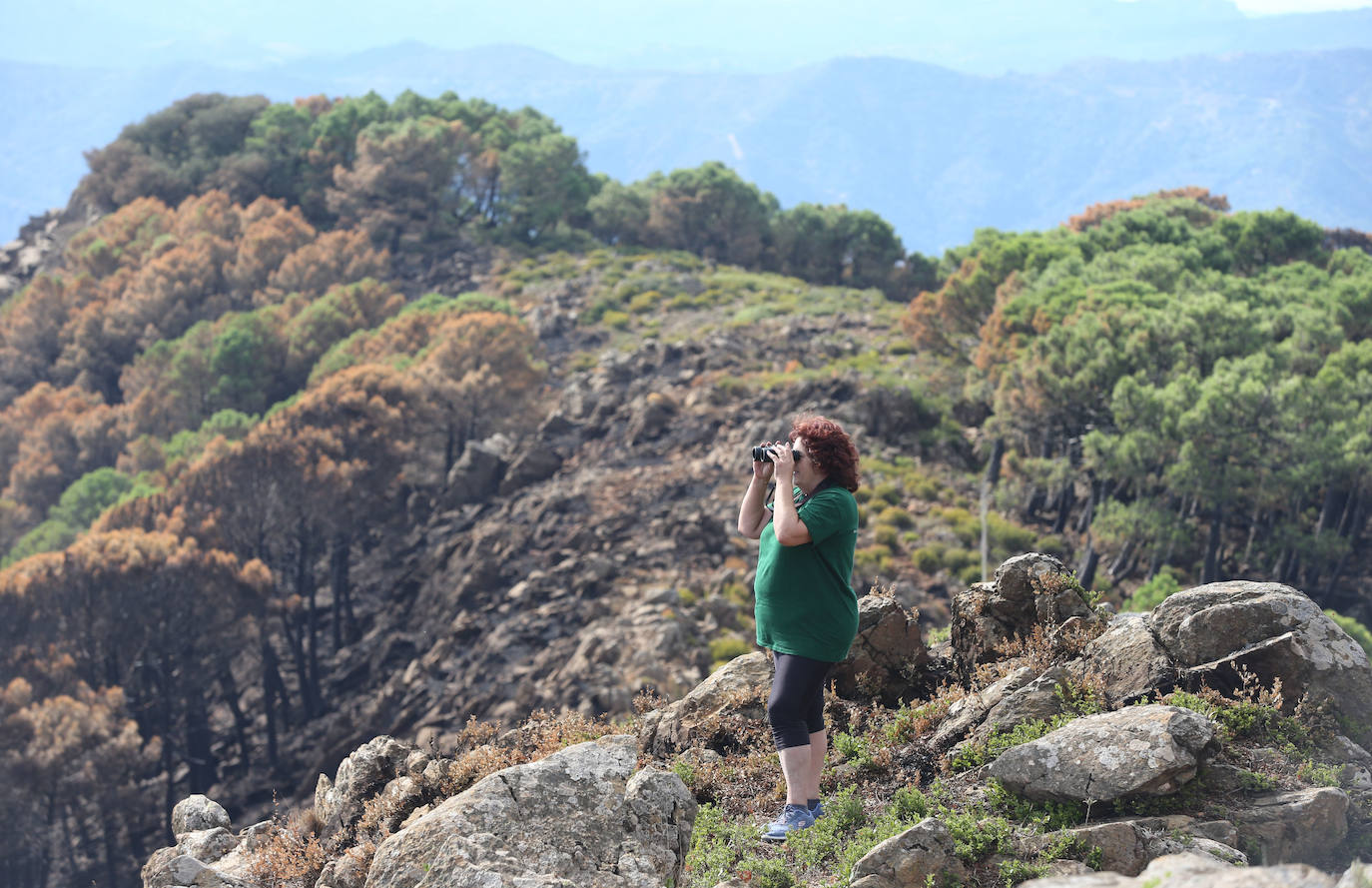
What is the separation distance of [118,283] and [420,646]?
44.1 metres

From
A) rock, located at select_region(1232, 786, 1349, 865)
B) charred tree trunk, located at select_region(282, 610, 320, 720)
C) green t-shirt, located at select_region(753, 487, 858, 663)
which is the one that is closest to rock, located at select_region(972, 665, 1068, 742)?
rock, located at select_region(1232, 786, 1349, 865)

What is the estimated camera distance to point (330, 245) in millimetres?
67000

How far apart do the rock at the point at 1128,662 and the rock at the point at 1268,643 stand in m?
0.13

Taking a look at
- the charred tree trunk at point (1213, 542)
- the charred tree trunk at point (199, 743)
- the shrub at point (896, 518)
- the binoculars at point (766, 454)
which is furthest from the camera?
the charred tree trunk at point (199, 743)

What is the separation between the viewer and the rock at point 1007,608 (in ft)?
29.4

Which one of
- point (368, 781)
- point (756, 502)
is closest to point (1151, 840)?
point (756, 502)

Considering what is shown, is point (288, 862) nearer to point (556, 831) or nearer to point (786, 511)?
point (556, 831)

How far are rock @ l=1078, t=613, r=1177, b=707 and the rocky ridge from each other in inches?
0.9

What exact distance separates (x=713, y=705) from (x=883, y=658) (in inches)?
65.0

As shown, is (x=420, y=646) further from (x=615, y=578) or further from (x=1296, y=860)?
(x=1296, y=860)

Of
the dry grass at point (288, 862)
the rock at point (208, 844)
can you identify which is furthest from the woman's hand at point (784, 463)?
the rock at point (208, 844)

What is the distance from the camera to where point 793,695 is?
6133 millimetres

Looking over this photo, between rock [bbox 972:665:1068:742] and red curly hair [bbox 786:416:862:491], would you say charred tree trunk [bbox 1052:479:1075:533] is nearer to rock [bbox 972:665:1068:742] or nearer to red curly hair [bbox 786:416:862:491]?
rock [bbox 972:665:1068:742]

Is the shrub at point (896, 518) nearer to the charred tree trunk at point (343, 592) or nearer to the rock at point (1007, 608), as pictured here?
the charred tree trunk at point (343, 592)
